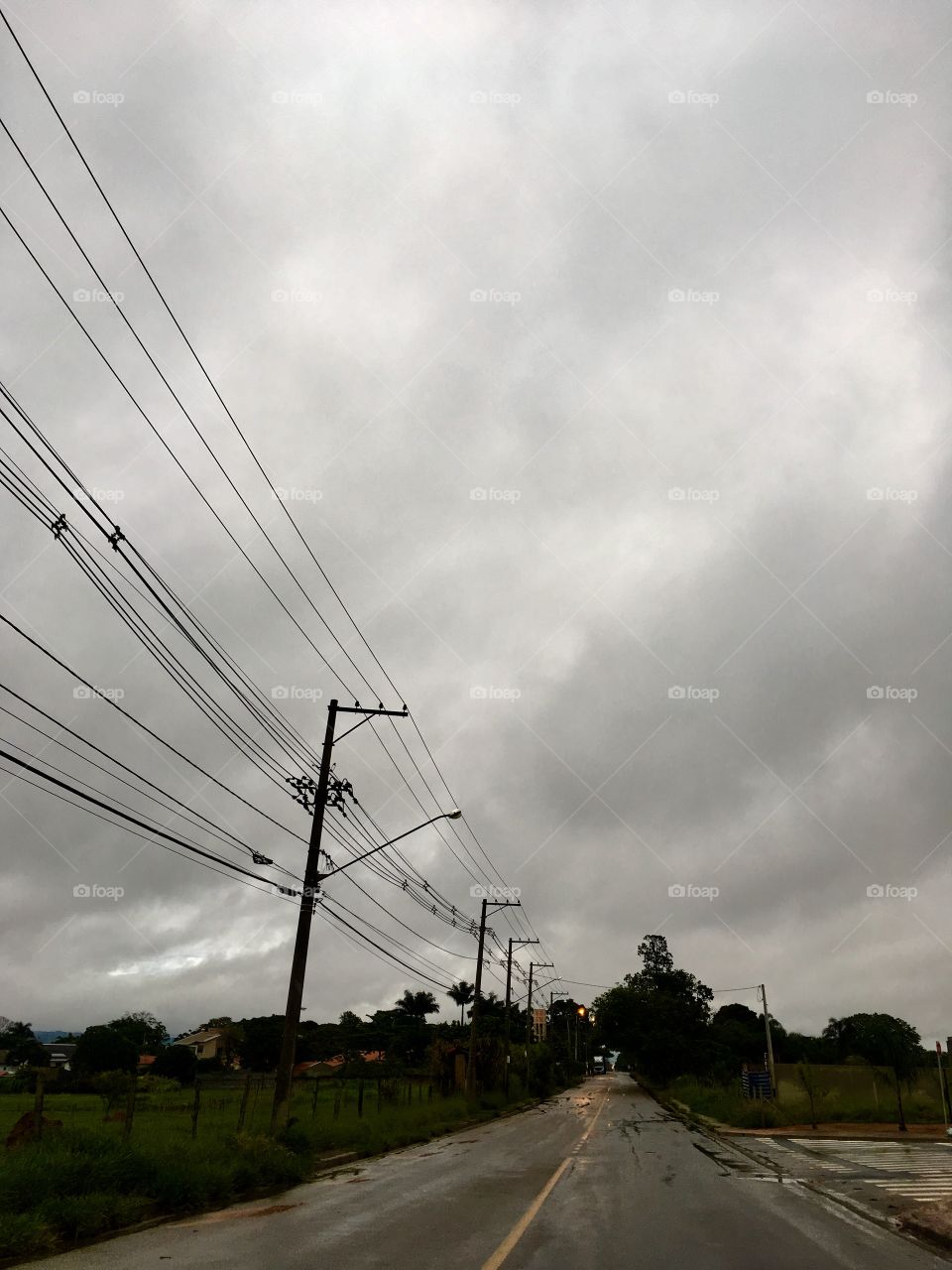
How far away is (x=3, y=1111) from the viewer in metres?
41.2

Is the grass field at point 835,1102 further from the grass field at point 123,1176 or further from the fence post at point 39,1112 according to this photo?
the fence post at point 39,1112

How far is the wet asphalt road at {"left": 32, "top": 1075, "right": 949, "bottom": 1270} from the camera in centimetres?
936

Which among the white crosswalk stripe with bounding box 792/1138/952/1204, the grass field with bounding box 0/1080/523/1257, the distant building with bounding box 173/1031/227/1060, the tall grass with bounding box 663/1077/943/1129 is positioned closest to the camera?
the grass field with bounding box 0/1080/523/1257

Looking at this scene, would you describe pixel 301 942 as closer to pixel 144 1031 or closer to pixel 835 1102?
pixel 835 1102

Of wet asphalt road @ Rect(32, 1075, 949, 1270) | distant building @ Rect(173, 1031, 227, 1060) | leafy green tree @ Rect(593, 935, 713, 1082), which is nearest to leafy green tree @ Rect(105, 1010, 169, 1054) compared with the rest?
distant building @ Rect(173, 1031, 227, 1060)

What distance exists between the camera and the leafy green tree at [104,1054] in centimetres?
7500

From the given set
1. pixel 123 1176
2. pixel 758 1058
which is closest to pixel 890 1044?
pixel 123 1176

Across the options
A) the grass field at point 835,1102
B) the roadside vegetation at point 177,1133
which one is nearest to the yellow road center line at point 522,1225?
the roadside vegetation at point 177,1133

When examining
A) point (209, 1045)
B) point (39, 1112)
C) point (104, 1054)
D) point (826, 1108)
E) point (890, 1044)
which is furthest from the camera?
point (209, 1045)

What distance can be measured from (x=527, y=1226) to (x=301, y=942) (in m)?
10.2

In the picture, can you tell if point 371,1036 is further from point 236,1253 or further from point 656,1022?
point 236,1253

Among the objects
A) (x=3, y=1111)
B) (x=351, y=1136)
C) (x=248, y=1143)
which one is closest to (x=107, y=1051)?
(x=3, y=1111)

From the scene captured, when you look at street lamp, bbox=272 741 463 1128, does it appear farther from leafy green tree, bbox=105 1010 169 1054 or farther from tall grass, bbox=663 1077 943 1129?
leafy green tree, bbox=105 1010 169 1054

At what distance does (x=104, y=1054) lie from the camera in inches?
2987
